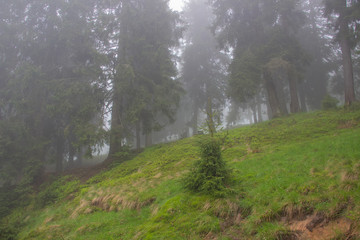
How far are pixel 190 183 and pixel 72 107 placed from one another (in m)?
10.7

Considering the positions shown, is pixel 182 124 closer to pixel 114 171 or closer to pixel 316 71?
pixel 316 71

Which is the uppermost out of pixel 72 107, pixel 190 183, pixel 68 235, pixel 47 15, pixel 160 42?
pixel 47 15

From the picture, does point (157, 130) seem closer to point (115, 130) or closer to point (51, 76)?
point (115, 130)

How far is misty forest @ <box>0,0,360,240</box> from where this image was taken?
4840 millimetres

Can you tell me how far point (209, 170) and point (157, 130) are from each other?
31.3 ft

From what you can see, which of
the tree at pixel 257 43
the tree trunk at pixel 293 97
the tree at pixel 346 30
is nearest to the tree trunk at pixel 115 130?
the tree at pixel 257 43

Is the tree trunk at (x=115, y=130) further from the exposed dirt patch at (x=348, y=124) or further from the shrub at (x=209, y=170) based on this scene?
the exposed dirt patch at (x=348, y=124)

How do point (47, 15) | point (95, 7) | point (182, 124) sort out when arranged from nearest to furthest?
point (47, 15) → point (95, 7) → point (182, 124)

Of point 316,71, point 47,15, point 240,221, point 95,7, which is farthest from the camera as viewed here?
point 316,71

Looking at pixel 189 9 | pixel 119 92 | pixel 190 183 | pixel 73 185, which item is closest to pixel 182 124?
pixel 189 9

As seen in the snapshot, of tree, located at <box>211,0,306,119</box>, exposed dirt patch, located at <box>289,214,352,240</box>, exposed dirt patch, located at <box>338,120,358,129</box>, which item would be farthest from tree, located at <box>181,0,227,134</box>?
exposed dirt patch, located at <box>289,214,352,240</box>

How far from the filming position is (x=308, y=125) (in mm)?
11648

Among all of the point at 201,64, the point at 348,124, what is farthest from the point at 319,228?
the point at 201,64

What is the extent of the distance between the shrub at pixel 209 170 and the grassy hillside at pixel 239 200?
29 cm
